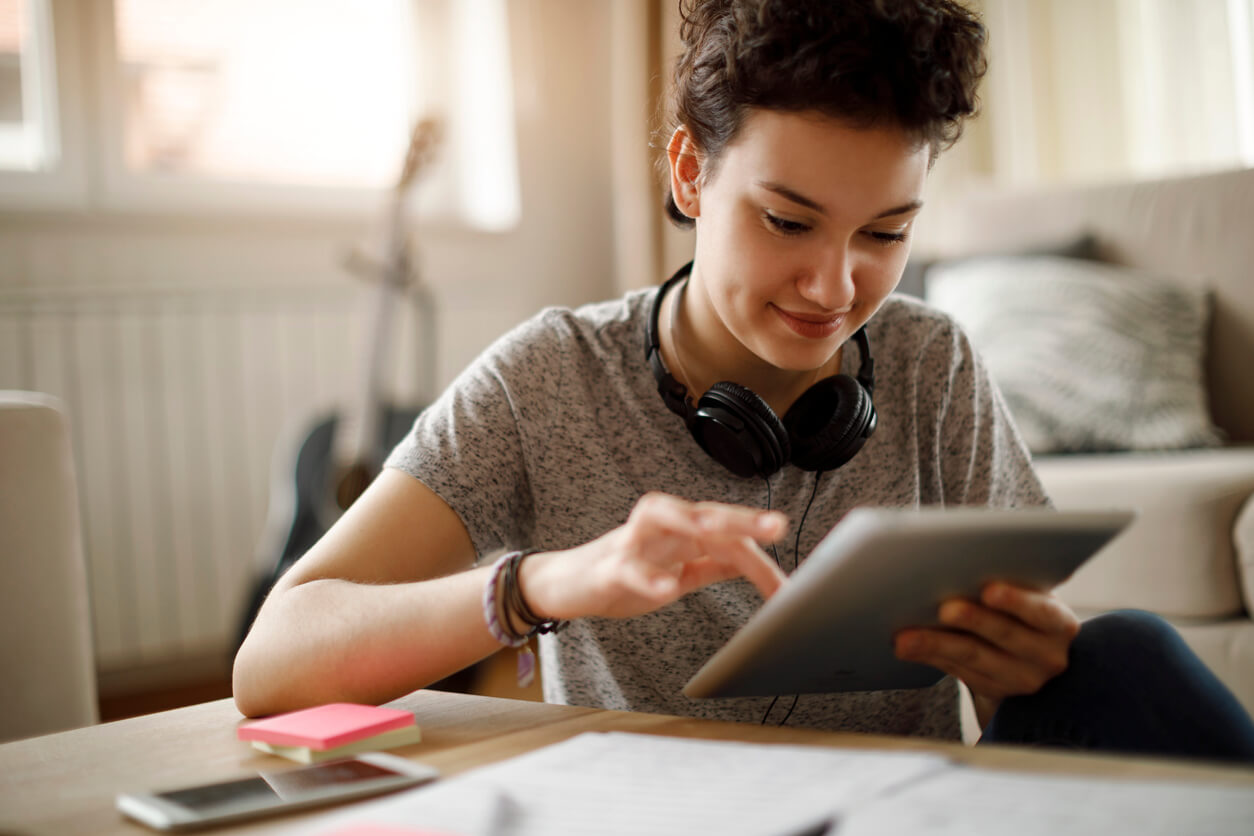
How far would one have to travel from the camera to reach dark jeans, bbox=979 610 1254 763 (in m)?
0.68

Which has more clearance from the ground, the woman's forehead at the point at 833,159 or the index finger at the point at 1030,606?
the woman's forehead at the point at 833,159

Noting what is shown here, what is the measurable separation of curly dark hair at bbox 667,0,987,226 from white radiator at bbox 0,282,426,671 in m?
1.81

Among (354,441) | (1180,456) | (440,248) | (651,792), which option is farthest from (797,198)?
(440,248)

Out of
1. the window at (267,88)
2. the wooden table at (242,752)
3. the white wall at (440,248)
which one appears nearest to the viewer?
the wooden table at (242,752)

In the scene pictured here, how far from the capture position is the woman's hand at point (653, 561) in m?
0.57

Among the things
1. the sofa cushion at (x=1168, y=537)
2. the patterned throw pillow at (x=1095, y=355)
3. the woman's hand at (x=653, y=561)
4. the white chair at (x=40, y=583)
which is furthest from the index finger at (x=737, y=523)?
the patterned throw pillow at (x=1095, y=355)

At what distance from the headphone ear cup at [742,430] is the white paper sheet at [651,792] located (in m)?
0.38

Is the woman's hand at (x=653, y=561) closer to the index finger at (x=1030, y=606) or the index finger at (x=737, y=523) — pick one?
the index finger at (x=737, y=523)

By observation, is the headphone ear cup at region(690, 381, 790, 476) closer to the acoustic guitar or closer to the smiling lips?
the smiling lips

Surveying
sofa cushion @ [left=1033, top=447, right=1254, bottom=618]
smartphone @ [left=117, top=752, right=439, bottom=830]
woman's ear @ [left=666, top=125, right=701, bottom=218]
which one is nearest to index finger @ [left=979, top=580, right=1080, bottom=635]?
smartphone @ [left=117, top=752, right=439, bottom=830]

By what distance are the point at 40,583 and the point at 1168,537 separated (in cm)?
142

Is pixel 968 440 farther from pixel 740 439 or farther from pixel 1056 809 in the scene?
pixel 1056 809

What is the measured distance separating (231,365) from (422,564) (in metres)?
1.75

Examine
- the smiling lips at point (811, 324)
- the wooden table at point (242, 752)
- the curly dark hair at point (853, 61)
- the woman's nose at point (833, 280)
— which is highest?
the curly dark hair at point (853, 61)
